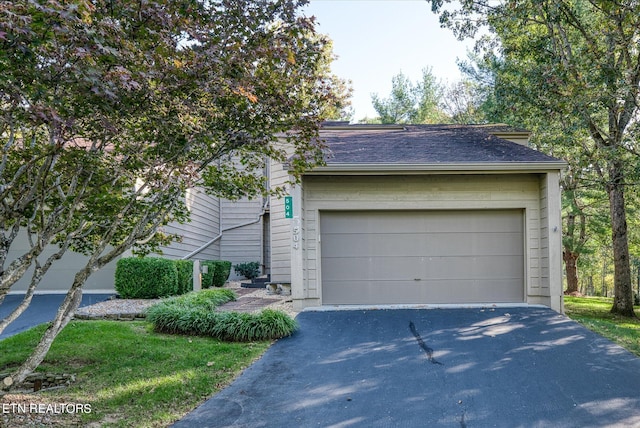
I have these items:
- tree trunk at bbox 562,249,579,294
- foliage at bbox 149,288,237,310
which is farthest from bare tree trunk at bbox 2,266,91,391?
tree trunk at bbox 562,249,579,294

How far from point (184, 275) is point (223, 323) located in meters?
4.95

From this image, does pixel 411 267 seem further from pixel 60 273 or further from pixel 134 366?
pixel 60 273

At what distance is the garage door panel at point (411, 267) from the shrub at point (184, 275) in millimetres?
4181

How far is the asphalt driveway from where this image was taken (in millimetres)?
3971

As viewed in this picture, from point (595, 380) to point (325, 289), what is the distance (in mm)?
5275

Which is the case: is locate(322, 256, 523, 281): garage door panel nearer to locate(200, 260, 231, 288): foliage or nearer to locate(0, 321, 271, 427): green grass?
locate(0, 321, 271, 427): green grass

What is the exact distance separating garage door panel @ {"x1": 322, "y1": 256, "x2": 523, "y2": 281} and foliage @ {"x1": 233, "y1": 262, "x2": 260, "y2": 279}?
7165 mm

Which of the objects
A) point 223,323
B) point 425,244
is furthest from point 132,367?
point 425,244

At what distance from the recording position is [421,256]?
9273mm

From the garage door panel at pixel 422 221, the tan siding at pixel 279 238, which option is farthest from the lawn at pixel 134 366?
the tan siding at pixel 279 238

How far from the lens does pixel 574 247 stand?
1731 cm

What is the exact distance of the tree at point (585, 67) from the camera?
25.8 ft

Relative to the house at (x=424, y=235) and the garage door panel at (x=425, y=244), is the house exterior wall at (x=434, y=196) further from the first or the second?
the garage door panel at (x=425, y=244)

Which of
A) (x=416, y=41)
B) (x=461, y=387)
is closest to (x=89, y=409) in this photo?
(x=461, y=387)
